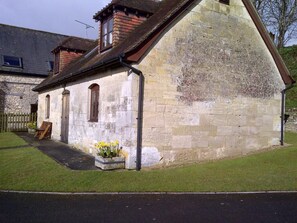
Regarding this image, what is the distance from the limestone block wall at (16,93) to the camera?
83.8ft

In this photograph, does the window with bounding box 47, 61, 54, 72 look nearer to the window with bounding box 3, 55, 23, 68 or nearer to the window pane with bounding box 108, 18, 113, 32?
the window with bounding box 3, 55, 23, 68

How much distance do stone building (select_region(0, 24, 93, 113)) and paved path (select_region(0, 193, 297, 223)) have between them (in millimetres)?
19665

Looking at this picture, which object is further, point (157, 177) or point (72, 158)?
point (72, 158)

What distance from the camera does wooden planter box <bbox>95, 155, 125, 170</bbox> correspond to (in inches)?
368

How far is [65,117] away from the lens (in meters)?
16.2

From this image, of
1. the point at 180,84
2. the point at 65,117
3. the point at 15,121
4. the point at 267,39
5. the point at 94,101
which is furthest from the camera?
the point at 15,121

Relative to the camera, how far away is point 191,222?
5375 mm

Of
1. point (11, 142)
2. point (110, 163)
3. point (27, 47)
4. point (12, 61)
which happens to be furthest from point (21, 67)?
point (110, 163)

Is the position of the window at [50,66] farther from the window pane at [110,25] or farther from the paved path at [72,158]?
the window pane at [110,25]

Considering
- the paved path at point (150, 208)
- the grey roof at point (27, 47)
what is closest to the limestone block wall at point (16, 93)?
the grey roof at point (27, 47)

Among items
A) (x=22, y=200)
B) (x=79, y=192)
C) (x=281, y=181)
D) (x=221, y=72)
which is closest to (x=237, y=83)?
(x=221, y=72)

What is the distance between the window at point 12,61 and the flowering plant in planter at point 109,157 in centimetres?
1964

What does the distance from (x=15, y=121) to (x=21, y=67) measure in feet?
16.3

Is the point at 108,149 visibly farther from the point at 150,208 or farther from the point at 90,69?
the point at 150,208
